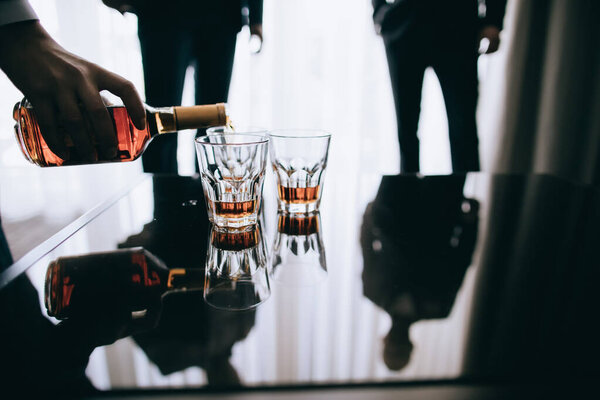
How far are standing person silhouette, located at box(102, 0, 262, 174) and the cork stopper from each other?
2.55 ft

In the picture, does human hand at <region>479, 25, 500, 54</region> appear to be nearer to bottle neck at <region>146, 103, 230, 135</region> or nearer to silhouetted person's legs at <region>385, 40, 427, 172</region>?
silhouetted person's legs at <region>385, 40, 427, 172</region>

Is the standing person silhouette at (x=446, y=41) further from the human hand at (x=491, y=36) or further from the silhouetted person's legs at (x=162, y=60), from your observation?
the silhouetted person's legs at (x=162, y=60)

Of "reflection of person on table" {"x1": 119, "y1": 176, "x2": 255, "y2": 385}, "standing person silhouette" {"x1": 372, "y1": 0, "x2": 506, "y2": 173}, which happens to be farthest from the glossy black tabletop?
"standing person silhouette" {"x1": 372, "y1": 0, "x2": 506, "y2": 173}

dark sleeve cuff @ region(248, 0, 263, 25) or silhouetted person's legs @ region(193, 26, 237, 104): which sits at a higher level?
dark sleeve cuff @ region(248, 0, 263, 25)

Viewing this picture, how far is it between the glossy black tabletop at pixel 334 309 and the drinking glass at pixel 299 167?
0.04m

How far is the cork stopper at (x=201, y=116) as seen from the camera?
0.59 metres

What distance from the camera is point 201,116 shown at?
0.60 metres

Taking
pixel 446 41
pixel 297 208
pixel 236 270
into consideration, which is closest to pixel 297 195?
pixel 297 208

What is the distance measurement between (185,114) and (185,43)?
102 cm

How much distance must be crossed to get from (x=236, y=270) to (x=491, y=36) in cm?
161

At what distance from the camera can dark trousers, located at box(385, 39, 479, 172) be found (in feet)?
5.24

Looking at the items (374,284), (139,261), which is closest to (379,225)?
(374,284)

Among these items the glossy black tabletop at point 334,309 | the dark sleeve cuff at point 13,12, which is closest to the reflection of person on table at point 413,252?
the glossy black tabletop at point 334,309

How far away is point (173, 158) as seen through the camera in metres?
1.33
